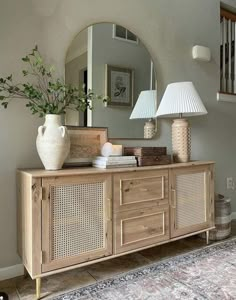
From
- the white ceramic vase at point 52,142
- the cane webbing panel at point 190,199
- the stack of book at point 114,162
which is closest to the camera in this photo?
the white ceramic vase at point 52,142

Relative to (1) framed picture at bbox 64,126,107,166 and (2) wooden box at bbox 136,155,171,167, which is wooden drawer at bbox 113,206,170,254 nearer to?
(2) wooden box at bbox 136,155,171,167

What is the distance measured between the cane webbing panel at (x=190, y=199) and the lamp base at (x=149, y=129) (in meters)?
0.47

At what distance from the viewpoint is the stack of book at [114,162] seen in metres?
1.79

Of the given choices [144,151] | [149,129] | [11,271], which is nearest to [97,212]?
[144,151]

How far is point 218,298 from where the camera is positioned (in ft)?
4.66

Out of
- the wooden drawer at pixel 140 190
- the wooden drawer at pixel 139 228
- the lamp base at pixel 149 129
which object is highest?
the lamp base at pixel 149 129

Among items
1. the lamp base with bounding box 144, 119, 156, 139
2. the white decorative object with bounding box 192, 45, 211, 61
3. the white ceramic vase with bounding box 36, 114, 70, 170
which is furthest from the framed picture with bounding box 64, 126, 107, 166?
the white decorative object with bounding box 192, 45, 211, 61

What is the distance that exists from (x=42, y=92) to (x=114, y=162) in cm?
69

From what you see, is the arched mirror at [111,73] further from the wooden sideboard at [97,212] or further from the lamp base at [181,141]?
the wooden sideboard at [97,212]

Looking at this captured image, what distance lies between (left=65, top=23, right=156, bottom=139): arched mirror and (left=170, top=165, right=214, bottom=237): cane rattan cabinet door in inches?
20.3

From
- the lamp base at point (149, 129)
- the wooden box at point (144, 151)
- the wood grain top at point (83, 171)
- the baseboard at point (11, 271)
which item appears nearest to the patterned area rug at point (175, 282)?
the baseboard at point (11, 271)

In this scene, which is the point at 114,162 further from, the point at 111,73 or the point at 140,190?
the point at 111,73

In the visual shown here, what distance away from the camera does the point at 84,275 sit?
5.66 ft

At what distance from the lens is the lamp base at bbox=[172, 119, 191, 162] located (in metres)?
2.21
